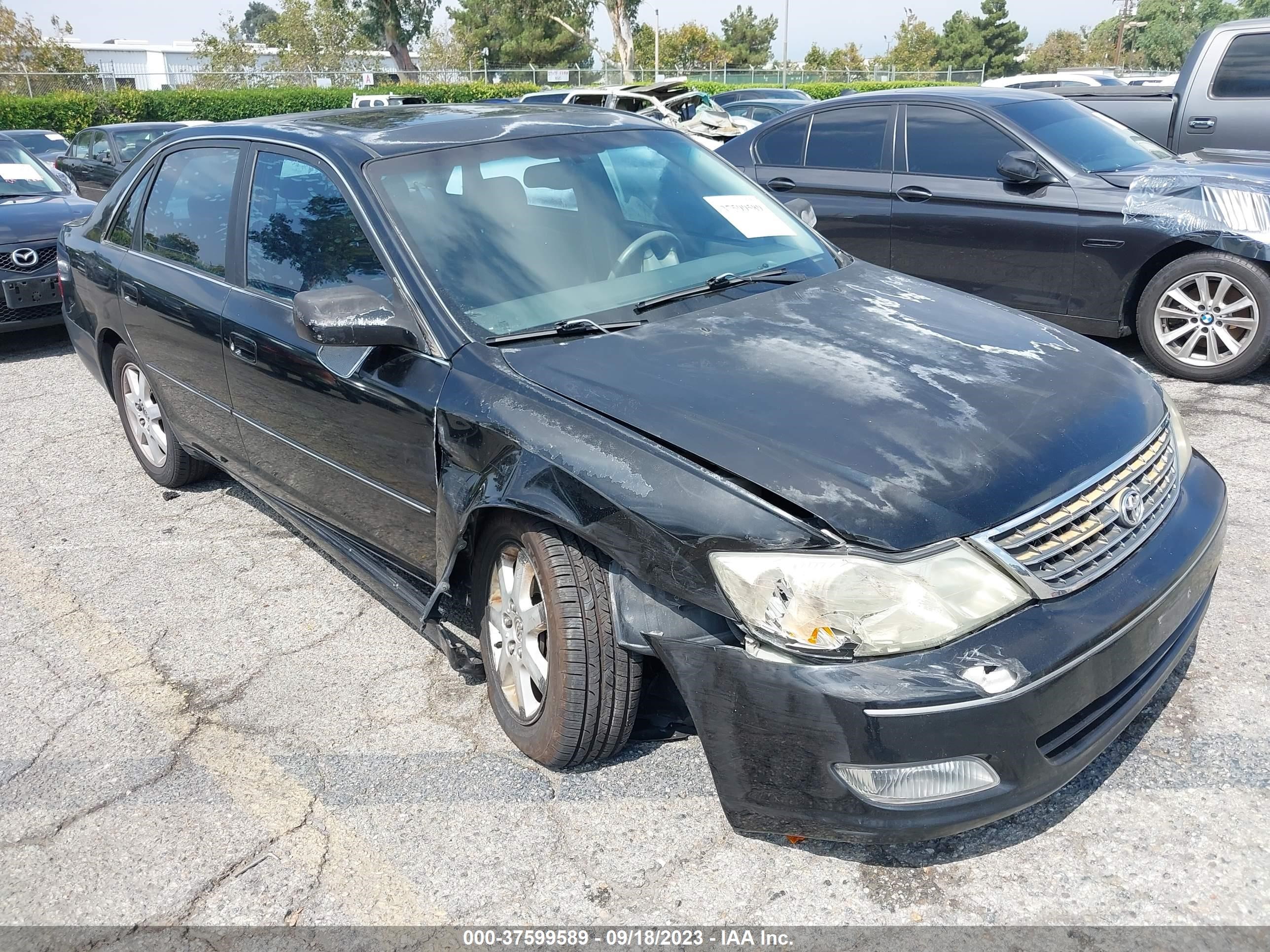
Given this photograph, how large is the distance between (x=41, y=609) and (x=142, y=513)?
36.1 inches

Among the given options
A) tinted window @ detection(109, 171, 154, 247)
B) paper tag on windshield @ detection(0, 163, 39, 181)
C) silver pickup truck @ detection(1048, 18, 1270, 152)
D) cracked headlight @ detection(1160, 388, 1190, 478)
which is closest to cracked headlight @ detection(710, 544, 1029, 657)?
cracked headlight @ detection(1160, 388, 1190, 478)

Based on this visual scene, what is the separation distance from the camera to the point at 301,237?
343cm

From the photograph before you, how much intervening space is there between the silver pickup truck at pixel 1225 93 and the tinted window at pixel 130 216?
6.60m

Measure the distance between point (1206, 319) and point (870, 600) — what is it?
15.0 feet

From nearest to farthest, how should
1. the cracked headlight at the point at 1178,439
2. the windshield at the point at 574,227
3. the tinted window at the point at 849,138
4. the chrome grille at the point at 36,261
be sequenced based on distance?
the cracked headlight at the point at 1178,439 → the windshield at the point at 574,227 → the tinted window at the point at 849,138 → the chrome grille at the point at 36,261

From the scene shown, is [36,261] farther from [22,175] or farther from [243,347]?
[243,347]

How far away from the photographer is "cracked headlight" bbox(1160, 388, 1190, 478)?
9.09 feet

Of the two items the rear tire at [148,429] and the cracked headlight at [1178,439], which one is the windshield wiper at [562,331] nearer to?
the cracked headlight at [1178,439]

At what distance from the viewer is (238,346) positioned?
3.65 meters

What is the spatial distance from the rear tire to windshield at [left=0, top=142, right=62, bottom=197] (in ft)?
15.5

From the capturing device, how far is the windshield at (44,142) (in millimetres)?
15438

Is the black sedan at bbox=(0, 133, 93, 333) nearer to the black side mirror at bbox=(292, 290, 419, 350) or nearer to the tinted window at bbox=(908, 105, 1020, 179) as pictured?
the black side mirror at bbox=(292, 290, 419, 350)

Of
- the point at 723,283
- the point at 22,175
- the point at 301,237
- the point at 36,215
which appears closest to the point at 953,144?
the point at 723,283

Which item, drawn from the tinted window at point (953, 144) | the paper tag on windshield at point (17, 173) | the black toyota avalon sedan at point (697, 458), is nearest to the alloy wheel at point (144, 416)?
the black toyota avalon sedan at point (697, 458)
